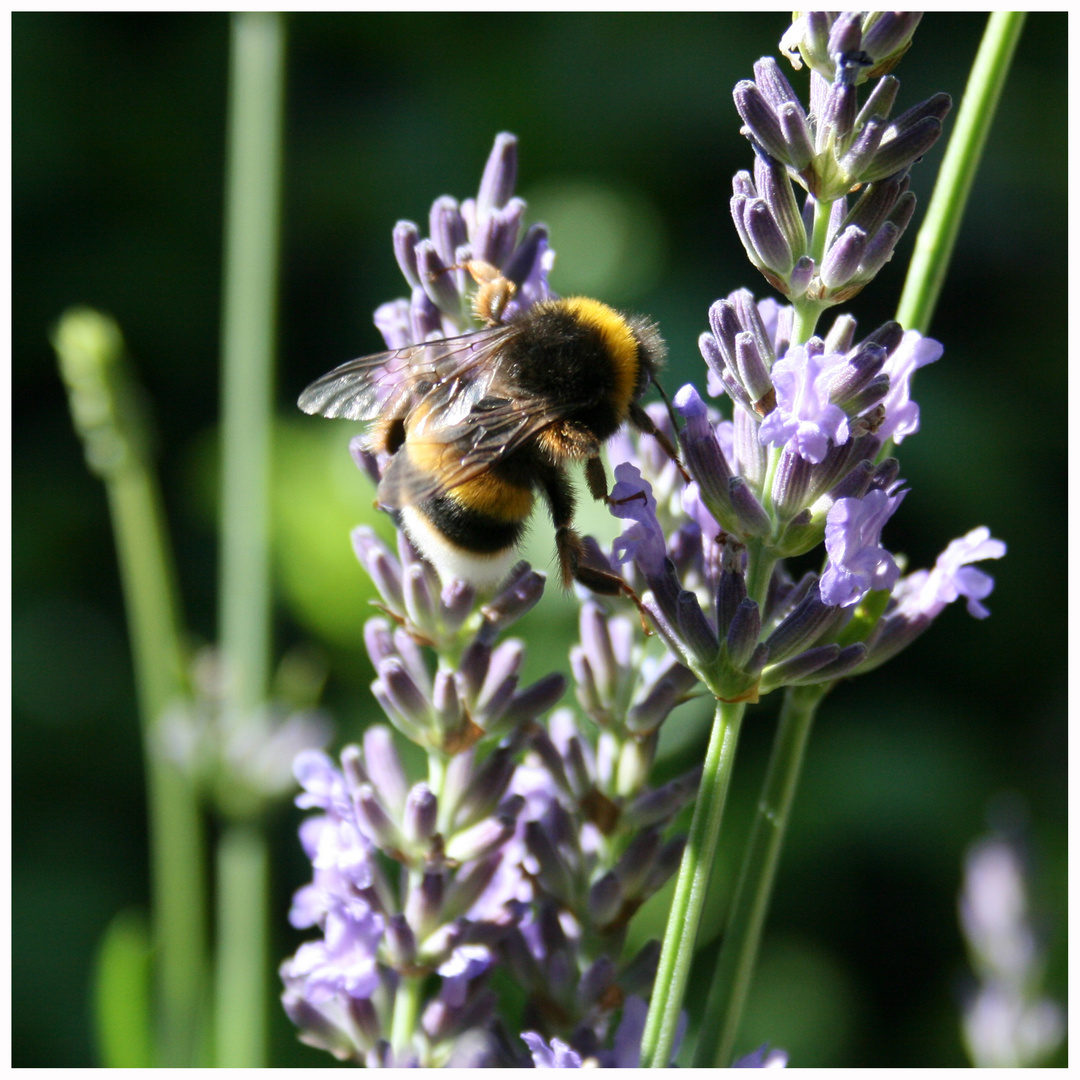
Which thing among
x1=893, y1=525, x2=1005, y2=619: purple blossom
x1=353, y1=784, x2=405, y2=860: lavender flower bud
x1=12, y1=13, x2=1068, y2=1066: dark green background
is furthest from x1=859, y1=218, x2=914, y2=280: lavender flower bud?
x1=12, y1=13, x2=1068, y2=1066: dark green background

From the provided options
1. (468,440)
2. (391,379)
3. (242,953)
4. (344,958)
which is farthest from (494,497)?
(242,953)

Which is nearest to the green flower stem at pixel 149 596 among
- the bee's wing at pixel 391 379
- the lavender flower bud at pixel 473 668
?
the bee's wing at pixel 391 379

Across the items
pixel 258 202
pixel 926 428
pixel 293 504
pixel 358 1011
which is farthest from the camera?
pixel 926 428

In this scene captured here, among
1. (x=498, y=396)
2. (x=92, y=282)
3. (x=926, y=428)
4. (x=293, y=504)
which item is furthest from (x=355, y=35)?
(x=498, y=396)

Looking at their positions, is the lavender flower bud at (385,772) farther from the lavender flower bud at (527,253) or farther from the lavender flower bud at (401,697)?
the lavender flower bud at (527,253)

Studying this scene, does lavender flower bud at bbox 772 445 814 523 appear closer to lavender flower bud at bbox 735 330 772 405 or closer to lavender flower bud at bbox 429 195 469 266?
lavender flower bud at bbox 735 330 772 405

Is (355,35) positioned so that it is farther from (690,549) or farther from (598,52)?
(690,549)
